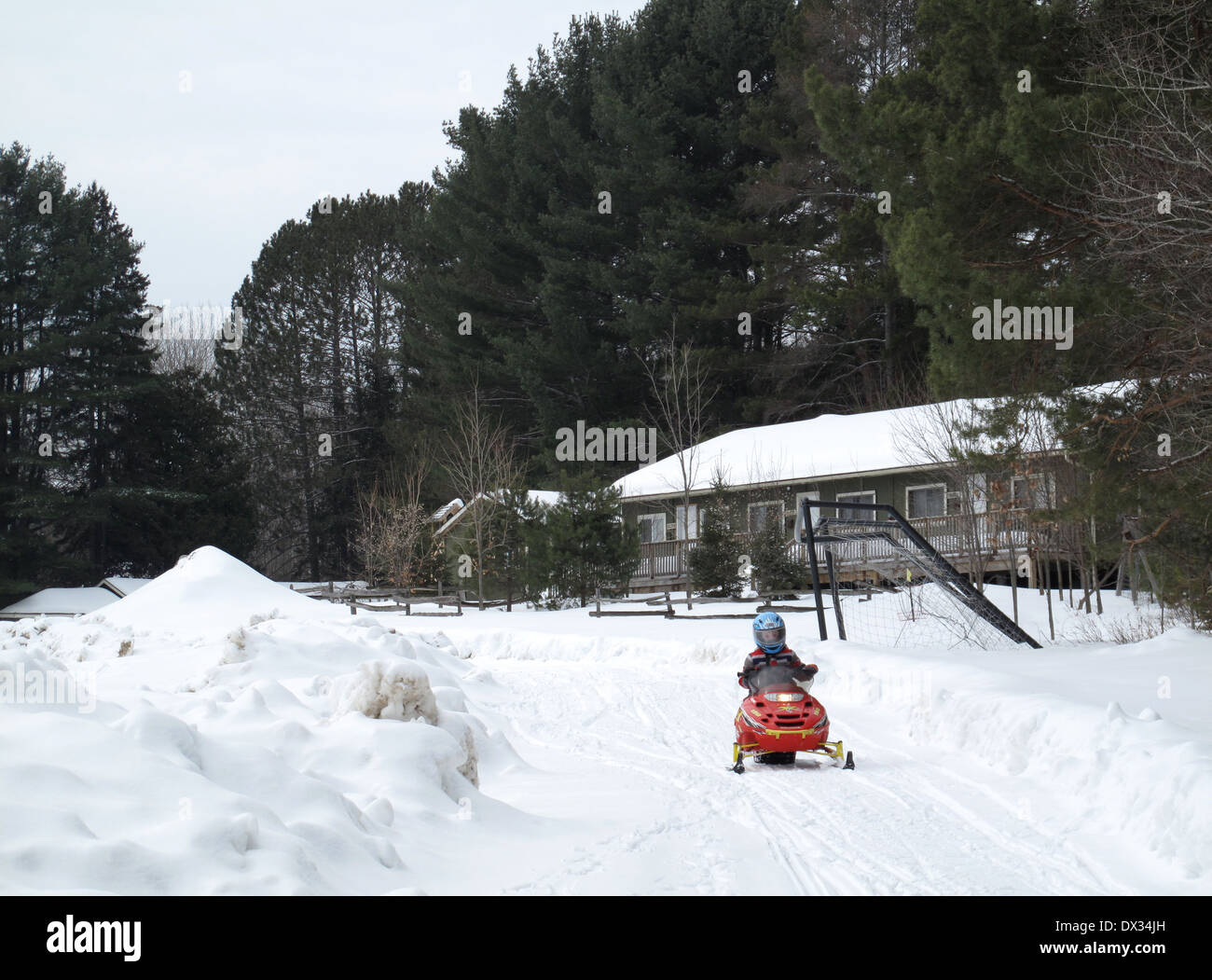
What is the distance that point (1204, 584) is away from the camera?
15227 millimetres

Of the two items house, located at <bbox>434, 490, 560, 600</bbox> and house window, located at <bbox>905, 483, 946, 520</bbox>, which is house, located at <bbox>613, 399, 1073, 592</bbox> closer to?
house window, located at <bbox>905, 483, 946, 520</bbox>

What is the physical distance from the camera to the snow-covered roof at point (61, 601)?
147ft

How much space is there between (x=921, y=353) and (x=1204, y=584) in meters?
33.6

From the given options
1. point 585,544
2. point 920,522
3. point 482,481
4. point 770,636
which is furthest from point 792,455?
point 770,636

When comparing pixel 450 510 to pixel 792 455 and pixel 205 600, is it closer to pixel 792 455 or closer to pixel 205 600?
pixel 792 455

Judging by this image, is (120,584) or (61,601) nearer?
(61,601)

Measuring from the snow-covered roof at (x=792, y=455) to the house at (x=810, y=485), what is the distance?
0.14 feet

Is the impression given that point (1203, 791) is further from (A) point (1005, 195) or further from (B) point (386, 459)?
(B) point (386, 459)

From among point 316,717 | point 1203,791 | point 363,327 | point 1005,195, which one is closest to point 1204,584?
point 1005,195

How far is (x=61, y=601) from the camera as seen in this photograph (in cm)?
4653

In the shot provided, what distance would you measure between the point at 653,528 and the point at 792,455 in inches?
258

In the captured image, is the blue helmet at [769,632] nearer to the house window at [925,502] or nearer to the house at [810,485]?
the house at [810,485]

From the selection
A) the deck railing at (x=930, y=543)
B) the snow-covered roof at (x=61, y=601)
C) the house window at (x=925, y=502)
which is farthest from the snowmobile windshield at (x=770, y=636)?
the snow-covered roof at (x=61, y=601)
